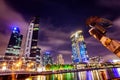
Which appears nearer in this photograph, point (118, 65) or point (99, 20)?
point (99, 20)

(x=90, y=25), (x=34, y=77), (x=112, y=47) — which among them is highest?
(x=90, y=25)

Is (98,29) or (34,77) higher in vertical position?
(98,29)

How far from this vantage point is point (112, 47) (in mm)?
8336

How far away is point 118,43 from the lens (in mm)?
8023

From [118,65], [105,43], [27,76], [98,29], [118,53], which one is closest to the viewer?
[118,53]

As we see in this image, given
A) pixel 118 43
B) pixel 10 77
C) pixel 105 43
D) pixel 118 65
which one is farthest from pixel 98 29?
pixel 118 65

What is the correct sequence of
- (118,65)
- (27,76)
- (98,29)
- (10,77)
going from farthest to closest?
(118,65) < (27,76) < (10,77) < (98,29)

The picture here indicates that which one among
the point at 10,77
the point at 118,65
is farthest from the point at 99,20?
the point at 118,65

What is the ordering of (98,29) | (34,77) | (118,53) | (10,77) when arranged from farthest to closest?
1. (34,77)
2. (10,77)
3. (98,29)
4. (118,53)

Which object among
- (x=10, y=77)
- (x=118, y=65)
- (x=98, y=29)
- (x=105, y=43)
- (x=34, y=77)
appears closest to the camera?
(x=105, y=43)

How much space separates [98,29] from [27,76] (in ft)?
217

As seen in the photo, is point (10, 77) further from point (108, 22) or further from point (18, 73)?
point (108, 22)

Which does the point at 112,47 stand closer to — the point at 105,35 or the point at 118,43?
the point at 118,43

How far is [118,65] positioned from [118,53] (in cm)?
21500
